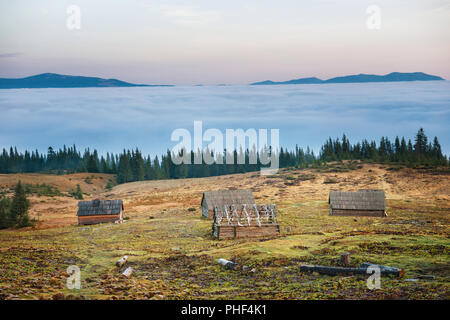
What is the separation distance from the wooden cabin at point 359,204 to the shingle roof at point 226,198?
421 inches

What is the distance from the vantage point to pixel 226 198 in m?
54.2

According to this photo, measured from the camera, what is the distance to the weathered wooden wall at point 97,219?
54.1 meters

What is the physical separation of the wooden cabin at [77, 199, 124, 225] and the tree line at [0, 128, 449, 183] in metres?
66.9

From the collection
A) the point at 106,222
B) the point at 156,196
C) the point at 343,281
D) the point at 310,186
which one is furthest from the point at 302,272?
the point at 156,196

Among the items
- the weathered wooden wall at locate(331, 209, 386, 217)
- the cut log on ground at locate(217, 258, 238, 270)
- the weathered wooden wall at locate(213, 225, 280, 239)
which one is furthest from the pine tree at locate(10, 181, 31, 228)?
the weathered wooden wall at locate(331, 209, 386, 217)

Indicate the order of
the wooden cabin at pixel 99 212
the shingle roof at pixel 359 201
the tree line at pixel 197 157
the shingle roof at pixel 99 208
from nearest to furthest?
the shingle roof at pixel 359 201 → the wooden cabin at pixel 99 212 → the shingle roof at pixel 99 208 → the tree line at pixel 197 157

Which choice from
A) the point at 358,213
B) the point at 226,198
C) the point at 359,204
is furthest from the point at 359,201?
the point at 226,198

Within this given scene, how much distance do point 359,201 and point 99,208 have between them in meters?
34.0

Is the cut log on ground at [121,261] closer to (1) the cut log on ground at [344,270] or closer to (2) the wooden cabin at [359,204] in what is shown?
(1) the cut log on ground at [344,270]

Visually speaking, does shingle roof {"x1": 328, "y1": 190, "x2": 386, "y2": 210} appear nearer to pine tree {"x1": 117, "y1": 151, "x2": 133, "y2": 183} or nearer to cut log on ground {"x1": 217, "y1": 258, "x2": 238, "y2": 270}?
cut log on ground {"x1": 217, "y1": 258, "x2": 238, "y2": 270}

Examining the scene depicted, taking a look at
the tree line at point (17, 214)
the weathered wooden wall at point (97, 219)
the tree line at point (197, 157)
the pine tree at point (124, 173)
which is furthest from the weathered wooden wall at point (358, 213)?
the pine tree at point (124, 173)

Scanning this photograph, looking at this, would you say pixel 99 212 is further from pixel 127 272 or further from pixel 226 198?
pixel 127 272
